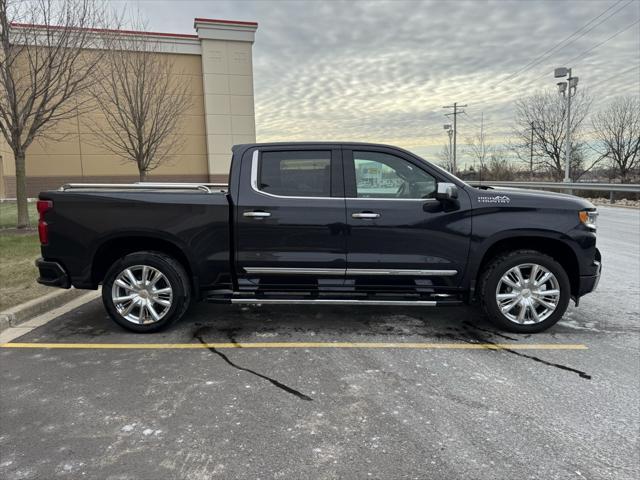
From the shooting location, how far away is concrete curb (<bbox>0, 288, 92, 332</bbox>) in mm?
5004

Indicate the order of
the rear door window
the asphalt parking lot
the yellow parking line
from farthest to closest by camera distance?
the rear door window, the yellow parking line, the asphalt parking lot

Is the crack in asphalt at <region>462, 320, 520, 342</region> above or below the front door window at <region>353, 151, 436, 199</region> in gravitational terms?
below

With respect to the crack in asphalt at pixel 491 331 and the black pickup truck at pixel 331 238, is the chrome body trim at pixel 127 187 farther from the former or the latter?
the crack in asphalt at pixel 491 331

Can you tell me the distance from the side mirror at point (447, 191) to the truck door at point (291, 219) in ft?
3.09

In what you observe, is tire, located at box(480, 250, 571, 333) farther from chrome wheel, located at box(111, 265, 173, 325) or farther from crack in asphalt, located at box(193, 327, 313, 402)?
chrome wheel, located at box(111, 265, 173, 325)

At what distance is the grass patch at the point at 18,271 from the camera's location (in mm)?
5691

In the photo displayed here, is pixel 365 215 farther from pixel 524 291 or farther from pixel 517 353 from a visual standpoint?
pixel 517 353

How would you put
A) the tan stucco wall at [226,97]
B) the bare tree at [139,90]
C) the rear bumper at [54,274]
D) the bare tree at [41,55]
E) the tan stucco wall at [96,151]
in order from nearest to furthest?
the rear bumper at [54,274]
the bare tree at [41,55]
the bare tree at [139,90]
the tan stucco wall at [96,151]
the tan stucco wall at [226,97]

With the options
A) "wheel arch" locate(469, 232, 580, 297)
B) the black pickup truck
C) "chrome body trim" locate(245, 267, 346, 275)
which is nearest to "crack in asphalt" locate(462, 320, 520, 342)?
the black pickup truck

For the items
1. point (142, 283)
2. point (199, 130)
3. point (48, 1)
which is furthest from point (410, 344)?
point (199, 130)

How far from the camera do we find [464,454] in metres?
2.68

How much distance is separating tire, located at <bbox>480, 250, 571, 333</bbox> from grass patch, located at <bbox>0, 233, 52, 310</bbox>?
5342 millimetres

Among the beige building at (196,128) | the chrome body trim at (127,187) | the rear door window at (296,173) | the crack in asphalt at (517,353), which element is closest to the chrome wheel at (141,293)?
the chrome body trim at (127,187)

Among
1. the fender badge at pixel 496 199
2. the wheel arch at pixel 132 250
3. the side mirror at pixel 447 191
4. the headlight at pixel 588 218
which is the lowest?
the wheel arch at pixel 132 250
